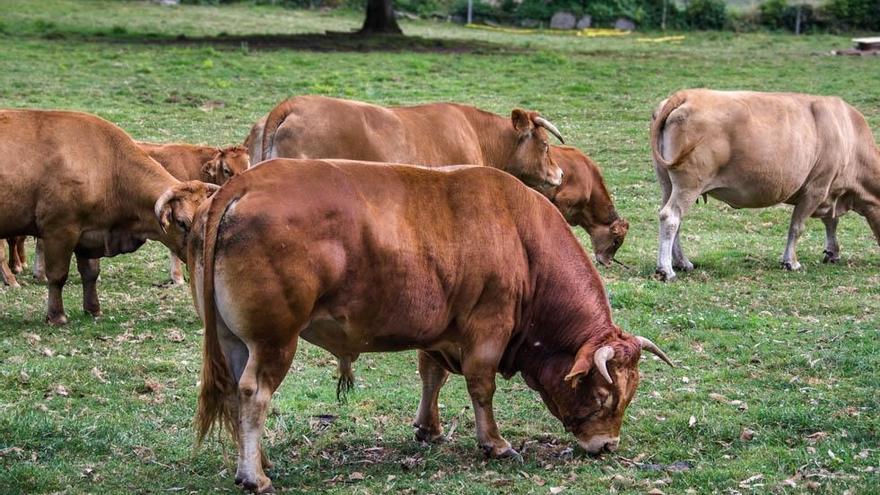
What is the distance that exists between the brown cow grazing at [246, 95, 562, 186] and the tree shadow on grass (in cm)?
1687

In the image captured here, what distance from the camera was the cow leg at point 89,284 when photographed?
1186 cm

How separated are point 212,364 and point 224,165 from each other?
6.40 meters

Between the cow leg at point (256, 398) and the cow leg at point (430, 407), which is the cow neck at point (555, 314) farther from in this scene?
the cow leg at point (256, 398)

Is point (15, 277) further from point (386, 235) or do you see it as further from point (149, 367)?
point (386, 235)

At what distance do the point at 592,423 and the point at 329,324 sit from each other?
1.78 metres

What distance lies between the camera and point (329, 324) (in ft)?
24.3

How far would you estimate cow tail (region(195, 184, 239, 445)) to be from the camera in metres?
7.03

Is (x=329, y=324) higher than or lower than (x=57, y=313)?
higher

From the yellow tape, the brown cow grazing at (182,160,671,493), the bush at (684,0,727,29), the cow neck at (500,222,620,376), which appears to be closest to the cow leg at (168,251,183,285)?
the brown cow grazing at (182,160,671,493)

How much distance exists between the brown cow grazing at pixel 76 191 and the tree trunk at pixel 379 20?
21984 mm

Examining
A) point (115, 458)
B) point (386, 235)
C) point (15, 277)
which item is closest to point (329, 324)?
point (386, 235)

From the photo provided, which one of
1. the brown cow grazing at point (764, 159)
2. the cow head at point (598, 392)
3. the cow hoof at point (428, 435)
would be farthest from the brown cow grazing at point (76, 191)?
the brown cow grazing at point (764, 159)

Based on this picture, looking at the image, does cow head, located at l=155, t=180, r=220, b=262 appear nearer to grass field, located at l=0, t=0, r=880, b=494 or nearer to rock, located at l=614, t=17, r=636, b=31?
grass field, located at l=0, t=0, r=880, b=494

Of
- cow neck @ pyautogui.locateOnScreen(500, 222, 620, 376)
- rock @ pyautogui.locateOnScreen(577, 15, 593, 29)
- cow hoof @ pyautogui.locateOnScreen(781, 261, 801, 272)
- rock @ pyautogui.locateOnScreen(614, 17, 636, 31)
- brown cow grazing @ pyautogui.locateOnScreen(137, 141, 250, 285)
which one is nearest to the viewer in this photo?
cow neck @ pyautogui.locateOnScreen(500, 222, 620, 376)
